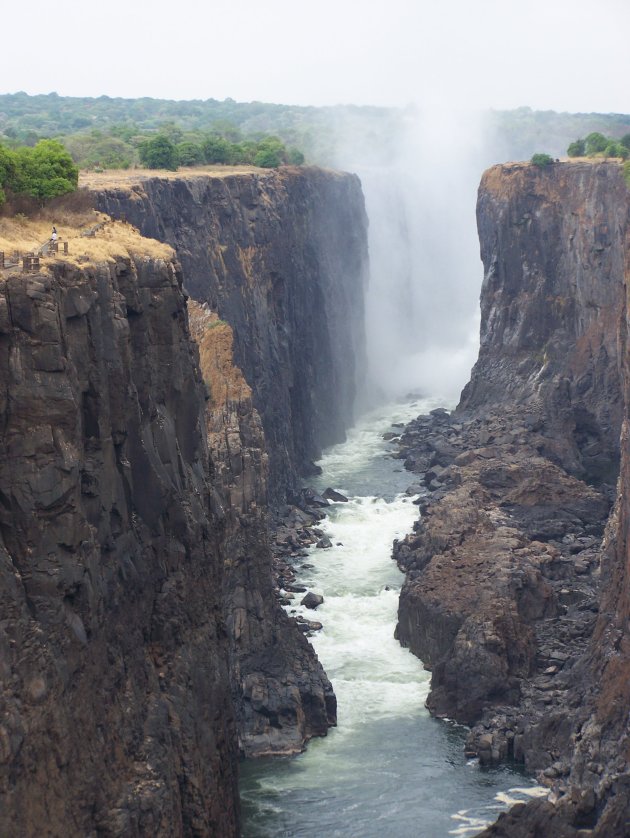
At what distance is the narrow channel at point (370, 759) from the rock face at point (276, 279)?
16.1 m

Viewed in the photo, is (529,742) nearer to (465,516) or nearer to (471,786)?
(471,786)

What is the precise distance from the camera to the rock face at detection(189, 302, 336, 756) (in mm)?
64500

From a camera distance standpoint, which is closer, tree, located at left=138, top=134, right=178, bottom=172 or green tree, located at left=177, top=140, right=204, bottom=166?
tree, located at left=138, top=134, right=178, bottom=172

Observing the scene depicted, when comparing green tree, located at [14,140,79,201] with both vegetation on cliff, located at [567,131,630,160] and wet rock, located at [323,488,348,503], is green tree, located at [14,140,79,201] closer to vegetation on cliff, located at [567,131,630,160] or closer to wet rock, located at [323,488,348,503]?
wet rock, located at [323,488,348,503]

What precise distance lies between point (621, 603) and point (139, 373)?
81.4ft

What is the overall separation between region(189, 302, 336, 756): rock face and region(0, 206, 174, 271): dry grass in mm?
15149

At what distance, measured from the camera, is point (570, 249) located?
115312 mm

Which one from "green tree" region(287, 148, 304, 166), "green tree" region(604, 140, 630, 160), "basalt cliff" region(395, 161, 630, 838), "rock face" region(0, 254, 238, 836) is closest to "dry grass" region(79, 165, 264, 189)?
"green tree" region(287, 148, 304, 166)

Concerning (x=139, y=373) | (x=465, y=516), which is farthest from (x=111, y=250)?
(x=465, y=516)

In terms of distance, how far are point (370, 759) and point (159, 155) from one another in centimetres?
5535

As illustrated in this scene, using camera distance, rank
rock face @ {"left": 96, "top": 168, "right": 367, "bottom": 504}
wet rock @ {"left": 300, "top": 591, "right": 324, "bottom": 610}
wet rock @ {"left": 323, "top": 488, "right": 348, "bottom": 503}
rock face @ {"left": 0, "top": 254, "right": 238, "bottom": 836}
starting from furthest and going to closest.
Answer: wet rock @ {"left": 323, "top": 488, "right": 348, "bottom": 503} → rock face @ {"left": 96, "top": 168, "right": 367, "bottom": 504} → wet rock @ {"left": 300, "top": 591, "right": 324, "bottom": 610} → rock face @ {"left": 0, "top": 254, "right": 238, "bottom": 836}

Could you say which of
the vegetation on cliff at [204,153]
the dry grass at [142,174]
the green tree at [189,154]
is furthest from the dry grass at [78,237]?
the green tree at [189,154]

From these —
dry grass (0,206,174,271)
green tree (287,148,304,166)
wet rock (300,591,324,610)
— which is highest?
green tree (287,148,304,166)

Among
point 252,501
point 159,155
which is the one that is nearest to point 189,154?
point 159,155
